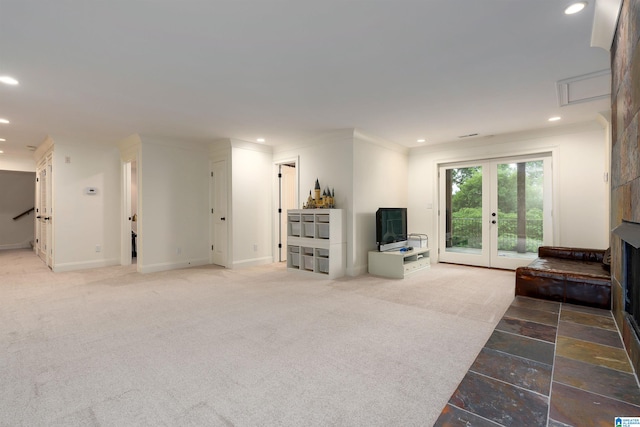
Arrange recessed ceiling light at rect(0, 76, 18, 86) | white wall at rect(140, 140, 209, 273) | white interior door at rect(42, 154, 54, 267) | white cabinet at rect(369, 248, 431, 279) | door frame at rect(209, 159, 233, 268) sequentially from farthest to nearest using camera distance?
door frame at rect(209, 159, 233, 268)
white interior door at rect(42, 154, 54, 267)
white wall at rect(140, 140, 209, 273)
white cabinet at rect(369, 248, 431, 279)
recessed ceiling light at rect(0, 76, 18, 86)

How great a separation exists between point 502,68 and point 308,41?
185 cm

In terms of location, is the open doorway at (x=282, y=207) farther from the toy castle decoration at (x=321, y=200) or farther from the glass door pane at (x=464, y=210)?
the glass door pane at (x=464, y=210)

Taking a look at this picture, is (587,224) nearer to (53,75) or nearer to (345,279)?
(345,279)

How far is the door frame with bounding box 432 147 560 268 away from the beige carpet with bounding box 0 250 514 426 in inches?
61.0

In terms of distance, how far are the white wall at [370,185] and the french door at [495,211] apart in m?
1.04

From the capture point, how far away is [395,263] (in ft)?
15.4

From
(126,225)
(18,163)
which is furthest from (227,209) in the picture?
(18,163)

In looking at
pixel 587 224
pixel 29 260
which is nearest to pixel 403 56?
pixel 587 224

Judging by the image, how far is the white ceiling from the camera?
1973 millimetres

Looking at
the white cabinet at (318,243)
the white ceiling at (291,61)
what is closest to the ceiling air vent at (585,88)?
the white ceiling at (291,61)

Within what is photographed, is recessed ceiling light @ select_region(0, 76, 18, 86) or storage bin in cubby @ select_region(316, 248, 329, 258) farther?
storage bin in cubby @ select_region(316, 248, 329, 258)

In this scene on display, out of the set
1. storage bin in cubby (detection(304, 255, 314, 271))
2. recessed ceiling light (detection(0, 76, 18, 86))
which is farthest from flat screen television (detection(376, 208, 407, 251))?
recessed ceiling light (detection(0, 76, 18, 86))

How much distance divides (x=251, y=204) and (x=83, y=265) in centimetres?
318

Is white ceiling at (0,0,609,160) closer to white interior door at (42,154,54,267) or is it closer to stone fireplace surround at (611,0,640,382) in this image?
stone fireplace surround at (611,0,640,382)
